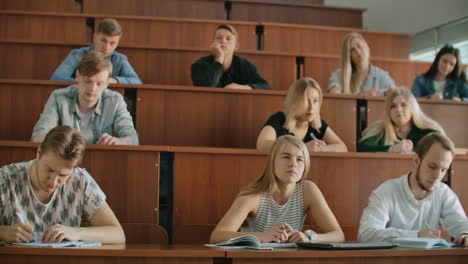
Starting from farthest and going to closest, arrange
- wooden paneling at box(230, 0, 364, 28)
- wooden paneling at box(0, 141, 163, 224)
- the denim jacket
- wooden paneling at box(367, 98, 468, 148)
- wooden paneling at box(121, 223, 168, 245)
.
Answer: wooden paneling at box(230, 0, 364, 28) < the denim jacket < wooden paneling at box(367, 98, 468, 148) < wooden paneling at box(0, 141, 163, 224) < wooden paneling at box(121, 223, 168, 245)

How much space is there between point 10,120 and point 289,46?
2008mm

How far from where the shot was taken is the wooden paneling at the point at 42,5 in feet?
14.0

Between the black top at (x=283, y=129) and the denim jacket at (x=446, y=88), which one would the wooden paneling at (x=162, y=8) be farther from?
the black top at (x=283, y=129)

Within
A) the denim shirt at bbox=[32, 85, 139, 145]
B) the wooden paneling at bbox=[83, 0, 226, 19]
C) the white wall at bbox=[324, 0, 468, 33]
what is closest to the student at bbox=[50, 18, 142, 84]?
the denim shirt at bbox=[32, 85, 139, 145]

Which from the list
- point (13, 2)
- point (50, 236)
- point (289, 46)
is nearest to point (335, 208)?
point (50, 236)

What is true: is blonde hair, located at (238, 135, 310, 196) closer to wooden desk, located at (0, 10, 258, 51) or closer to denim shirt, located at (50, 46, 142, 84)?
denim shirt, located at (50, 46, 142, 84)

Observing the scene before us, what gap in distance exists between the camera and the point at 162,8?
4.36 m

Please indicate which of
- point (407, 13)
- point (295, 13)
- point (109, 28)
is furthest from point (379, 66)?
point (109, 28)

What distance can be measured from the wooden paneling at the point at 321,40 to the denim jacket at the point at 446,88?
2.53 feet

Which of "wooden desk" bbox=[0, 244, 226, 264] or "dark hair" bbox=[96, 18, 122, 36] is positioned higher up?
"dark hair" bbox=[96, 18, 122, 36]

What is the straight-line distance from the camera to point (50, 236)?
1.45 meters

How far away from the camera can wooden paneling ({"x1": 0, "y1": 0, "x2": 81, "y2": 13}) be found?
427 cm

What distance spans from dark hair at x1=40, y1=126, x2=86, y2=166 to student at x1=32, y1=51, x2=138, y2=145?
21.8 inches

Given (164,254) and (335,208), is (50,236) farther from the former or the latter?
(335,208)
